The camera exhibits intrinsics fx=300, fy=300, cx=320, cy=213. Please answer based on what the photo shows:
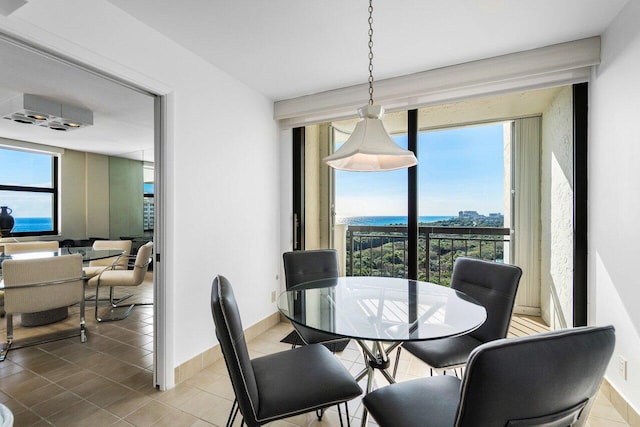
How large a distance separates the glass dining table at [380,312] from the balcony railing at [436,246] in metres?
1.10

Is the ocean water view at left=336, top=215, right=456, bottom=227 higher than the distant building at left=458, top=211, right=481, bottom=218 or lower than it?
A: lower

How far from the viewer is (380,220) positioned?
3367 millimetres

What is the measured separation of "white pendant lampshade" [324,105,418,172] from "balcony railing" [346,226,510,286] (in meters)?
1.45

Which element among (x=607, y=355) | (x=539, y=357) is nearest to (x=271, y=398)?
(x=539, y=357)

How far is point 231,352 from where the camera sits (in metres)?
1.14

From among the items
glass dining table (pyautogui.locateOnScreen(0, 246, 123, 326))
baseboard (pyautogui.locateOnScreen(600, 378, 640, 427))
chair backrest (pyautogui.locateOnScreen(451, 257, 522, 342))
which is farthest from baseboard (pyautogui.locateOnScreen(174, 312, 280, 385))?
baseboard (pyautogui.locateOnScreen(600, 378, 640, 427))

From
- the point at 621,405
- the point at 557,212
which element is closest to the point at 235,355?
the point at 621,405

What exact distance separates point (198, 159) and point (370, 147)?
150 centimetres

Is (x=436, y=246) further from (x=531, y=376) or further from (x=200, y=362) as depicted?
(x=531, y=376)

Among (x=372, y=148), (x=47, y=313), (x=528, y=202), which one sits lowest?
(x=47, y=313)

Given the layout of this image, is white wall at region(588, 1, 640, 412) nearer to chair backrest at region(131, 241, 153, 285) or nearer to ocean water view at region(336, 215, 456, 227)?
ocean water view at region(336, 215, 456, 227)

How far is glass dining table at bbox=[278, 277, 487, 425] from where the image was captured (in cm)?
136

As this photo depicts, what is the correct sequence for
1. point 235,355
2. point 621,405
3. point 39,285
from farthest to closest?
point 39,285, point 621,405, point 235,355

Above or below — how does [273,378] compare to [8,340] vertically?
above
